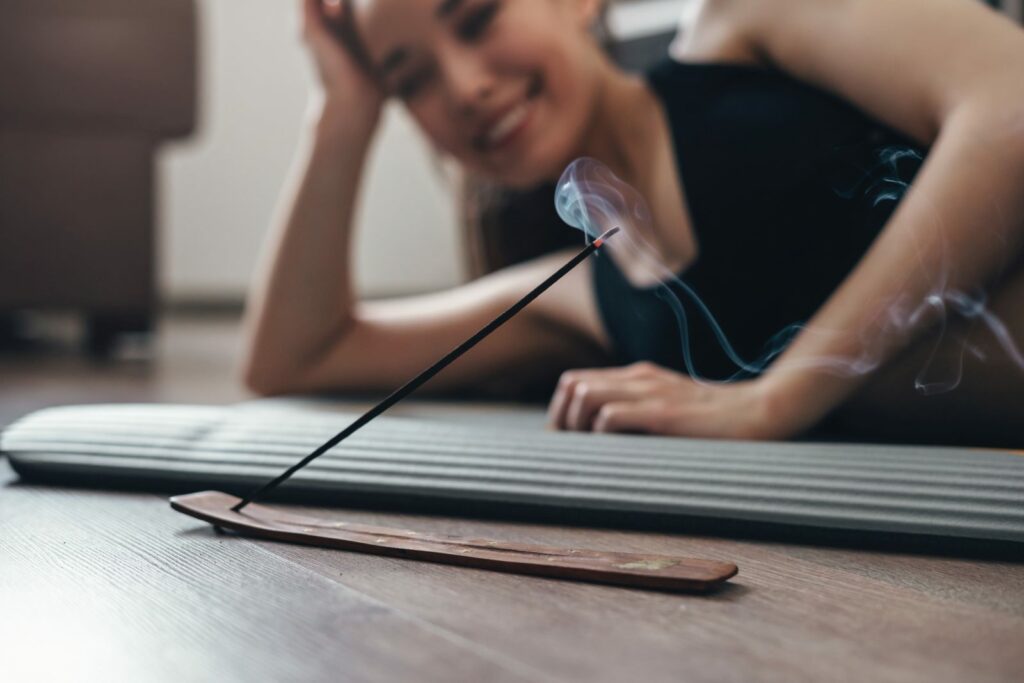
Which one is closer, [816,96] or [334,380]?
[816,96]

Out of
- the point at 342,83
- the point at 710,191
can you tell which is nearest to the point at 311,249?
the point at 342,83

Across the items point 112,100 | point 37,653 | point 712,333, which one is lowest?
point 37,653

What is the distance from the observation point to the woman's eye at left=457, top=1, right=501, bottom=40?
1.05 meters

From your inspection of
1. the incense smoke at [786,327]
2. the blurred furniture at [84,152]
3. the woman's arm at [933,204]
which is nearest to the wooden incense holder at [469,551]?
the incense smoke at [786,327]

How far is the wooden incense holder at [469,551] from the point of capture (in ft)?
1.61

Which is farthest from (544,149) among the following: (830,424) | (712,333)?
(830,424)

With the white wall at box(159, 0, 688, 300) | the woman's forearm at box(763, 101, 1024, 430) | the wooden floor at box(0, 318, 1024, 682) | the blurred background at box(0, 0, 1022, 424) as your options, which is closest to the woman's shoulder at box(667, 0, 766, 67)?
the woman's forearm at box(763, 101, 1024, 430)

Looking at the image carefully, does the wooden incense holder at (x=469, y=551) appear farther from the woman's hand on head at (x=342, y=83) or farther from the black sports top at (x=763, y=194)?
the woman's hand on head at (x=342, y=83)

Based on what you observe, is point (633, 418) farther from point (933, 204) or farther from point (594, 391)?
point (933, 204)

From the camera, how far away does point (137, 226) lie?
2.64 m

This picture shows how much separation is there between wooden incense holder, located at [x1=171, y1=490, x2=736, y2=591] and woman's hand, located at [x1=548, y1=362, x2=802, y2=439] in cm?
28

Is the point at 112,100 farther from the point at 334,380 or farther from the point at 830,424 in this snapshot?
the point at 830,424

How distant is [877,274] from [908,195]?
8 centimetres

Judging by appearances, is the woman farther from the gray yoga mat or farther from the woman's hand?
the gray yoga mat
